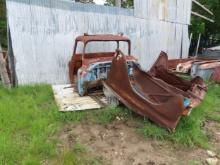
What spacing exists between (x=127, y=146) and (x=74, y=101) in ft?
6.13

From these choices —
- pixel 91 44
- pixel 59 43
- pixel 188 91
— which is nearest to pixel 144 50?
pixel 91 44

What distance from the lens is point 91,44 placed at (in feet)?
24.8

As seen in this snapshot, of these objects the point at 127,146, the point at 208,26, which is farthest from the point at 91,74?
the point at 208,26

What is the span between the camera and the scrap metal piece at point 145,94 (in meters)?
3.99

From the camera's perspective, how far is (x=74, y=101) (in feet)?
17.5

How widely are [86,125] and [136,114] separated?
3.06 feet

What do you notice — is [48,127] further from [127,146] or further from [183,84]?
[183,84]

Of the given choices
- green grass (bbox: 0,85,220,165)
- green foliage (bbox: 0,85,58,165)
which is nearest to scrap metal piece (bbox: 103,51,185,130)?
green grass (bbox: 0,85,220,165)

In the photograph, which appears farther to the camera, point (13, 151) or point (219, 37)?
point (219, 37)

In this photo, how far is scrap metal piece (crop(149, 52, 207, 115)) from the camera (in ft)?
16.2

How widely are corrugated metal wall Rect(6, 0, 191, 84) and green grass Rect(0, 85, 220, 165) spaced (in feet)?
3.83

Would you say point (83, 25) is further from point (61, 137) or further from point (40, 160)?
point (40, 160)

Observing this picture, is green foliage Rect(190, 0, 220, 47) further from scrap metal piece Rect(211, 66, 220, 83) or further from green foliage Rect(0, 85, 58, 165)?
green foliage Rect(0, 85, 58, 165)

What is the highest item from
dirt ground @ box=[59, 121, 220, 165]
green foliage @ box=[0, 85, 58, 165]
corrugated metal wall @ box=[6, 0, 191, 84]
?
A: corrugated metal wall @ box=[6, 0, 191, 84]
